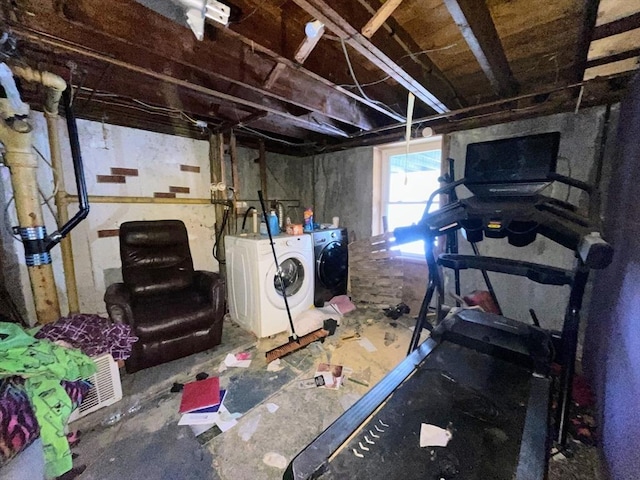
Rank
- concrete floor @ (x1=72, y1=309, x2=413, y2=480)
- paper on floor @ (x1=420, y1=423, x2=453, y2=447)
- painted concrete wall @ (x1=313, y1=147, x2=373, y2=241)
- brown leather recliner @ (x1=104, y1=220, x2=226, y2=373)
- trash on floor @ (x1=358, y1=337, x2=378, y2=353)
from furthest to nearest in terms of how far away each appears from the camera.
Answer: painted concrete wall @ (x1=313, y1=147, x2=373, y2=241)
trash on floor @ (x1=358, y1=337, x2=378, y2=353)
brown leather recliner @ (x1=104, y1=220, x2=226, y2=373)
concrete floor @ (x1=72, y1=309, x2=413, y2=480)
paper on floor @ (x1=420, y1=423, x2=453, y2=447)

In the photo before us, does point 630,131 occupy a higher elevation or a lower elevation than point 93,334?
higher

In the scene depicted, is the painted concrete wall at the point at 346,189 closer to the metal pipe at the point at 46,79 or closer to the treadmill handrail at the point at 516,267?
the treadmill handrail at the point at 516,267

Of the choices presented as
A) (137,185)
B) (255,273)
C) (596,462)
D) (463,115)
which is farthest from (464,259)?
(137,185)

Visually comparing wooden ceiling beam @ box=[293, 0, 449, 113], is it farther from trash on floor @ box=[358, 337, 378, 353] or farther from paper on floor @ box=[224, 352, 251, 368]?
paper on floor @ box=[224, 352, 251, 368]

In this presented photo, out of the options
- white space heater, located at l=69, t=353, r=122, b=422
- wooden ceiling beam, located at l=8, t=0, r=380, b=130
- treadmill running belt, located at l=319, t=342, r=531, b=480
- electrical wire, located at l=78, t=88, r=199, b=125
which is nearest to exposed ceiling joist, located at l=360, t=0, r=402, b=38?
wooden ceiling beam, located at l=8, t=0, r=380, b=130

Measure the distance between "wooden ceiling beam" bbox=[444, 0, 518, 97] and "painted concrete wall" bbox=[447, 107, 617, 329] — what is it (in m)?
0.71

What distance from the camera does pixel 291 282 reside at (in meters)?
2.93

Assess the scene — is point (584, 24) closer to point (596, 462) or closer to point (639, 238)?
point (639, 238)

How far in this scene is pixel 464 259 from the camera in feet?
5.71

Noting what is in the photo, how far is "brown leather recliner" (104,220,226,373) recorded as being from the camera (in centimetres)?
200

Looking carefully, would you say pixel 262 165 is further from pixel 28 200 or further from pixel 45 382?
pixel 45 382

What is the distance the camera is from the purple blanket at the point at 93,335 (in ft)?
5.30

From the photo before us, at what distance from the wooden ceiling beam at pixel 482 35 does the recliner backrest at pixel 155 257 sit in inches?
110

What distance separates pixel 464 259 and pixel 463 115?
1629 millimetres
